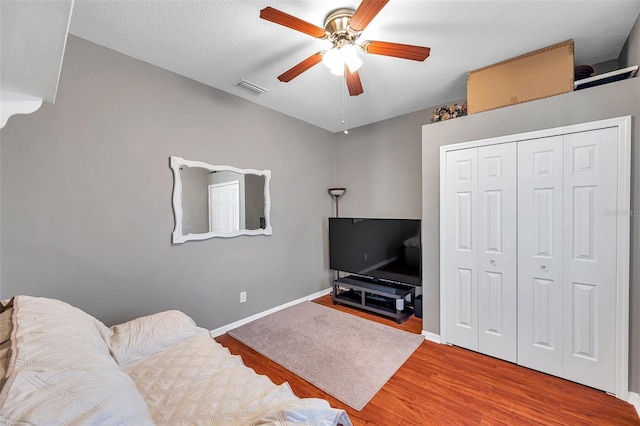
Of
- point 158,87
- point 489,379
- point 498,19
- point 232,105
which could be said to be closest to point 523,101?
point 498,19

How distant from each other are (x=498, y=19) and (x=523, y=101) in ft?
2.37

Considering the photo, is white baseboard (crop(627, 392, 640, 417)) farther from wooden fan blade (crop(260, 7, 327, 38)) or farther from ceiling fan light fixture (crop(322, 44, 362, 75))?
wooden fan blade (crop(260, 7, 327, 38))

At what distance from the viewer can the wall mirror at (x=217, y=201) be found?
7.80 feet

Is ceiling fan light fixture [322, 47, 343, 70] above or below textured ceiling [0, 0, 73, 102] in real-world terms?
above

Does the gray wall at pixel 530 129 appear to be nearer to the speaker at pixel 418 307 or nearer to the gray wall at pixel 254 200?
the speaker at pixel 418 307

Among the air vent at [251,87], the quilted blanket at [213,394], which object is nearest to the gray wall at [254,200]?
the air vent at [251,87]

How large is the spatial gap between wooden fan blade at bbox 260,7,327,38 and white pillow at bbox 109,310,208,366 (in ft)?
6.42

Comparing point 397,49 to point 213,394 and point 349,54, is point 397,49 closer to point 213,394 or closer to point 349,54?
point 349,54

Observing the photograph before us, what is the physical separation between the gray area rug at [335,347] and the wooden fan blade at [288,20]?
7.92ft

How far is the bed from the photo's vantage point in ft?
2.04

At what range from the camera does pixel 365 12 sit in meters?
1.33

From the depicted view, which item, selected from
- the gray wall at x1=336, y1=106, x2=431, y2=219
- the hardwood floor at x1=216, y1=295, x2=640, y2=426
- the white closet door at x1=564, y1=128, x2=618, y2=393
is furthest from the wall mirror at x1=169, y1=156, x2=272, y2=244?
the white closet door at x1=564, y1=128, x2=618, y2=393

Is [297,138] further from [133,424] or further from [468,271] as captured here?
[133,424]

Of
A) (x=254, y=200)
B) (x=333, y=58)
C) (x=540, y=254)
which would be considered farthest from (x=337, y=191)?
(x=540, y=254)
